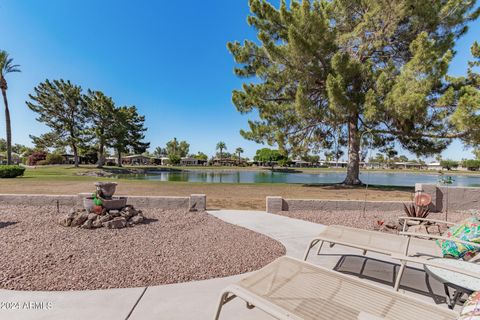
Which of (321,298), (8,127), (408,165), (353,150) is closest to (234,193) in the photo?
(353,150)

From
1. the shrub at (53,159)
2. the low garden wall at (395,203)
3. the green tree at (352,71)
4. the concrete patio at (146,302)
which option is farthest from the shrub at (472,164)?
the shrub at (53,159)

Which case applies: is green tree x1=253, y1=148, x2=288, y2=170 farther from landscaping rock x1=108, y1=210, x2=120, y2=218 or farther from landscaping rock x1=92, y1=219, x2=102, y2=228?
landscaping rock x1=92, y1=219, x2=102, y2=228

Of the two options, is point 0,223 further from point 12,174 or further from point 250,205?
point 12,174

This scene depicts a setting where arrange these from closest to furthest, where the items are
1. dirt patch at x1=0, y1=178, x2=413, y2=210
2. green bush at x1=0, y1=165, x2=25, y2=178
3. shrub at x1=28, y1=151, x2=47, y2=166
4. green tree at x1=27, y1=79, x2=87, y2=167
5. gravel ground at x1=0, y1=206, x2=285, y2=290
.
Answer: gravel ground at x1=0, y1=206, x2=285, y2=290 < dirt patch at x1=0, y1=178, x2=413, y2=210 < green bush at x1=0, y1=165, x2=25, y2=178 < green tree at x1=27, y1=79, x2=87, y2=167 < shrub at x1=28, y1=151, x2=47, y2=166

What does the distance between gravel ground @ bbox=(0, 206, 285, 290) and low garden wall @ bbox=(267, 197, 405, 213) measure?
186 centimetres

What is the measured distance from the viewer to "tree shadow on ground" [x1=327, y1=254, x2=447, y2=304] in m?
2.61

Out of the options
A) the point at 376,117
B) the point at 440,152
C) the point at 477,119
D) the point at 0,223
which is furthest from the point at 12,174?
the point at 440,152

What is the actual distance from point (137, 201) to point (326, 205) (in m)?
5.43

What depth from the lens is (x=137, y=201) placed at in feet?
21.9

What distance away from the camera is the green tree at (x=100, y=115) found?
1380 inches

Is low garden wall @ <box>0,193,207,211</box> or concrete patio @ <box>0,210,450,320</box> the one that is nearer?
concrete patio @ <box>0,210,450,320</box>

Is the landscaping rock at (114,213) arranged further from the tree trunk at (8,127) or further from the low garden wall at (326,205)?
the tree trunk at (8,127)

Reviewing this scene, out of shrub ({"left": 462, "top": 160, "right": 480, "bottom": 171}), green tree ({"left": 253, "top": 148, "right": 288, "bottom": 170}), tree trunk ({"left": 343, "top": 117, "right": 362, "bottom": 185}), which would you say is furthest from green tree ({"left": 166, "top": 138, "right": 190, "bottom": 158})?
shrub ({"left": 462, "top": 160, "right": 480, "bottom": 171})

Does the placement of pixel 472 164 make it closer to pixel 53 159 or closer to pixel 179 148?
pixel 179 148
